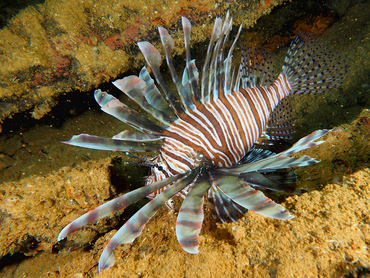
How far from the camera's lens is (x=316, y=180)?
7.06 ft

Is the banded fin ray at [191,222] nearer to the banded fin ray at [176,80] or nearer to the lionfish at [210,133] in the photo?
the lionfish at [210,133]

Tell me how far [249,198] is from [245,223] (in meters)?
0.43

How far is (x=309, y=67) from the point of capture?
Result: 3.37 meters

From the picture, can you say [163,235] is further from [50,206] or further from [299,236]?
[50,206]

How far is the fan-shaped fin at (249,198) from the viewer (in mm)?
1284

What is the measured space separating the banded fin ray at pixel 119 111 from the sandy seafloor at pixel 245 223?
1.07m

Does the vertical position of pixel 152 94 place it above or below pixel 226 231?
above

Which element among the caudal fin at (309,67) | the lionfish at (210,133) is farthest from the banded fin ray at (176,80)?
the caudal fin at (309,67)

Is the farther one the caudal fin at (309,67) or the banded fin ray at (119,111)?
the caudal fin at (309,67)

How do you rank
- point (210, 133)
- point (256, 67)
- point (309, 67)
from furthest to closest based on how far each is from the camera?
point (309, 67) → point (256, 67) → point (210, 133)

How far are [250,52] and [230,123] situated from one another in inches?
63.4

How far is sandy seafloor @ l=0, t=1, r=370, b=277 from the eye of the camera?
1327mm

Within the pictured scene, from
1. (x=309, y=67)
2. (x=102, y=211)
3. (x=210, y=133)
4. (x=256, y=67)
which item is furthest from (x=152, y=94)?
(x=309, y=67)

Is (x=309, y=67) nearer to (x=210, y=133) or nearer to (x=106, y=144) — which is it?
(x=210, y=133)
